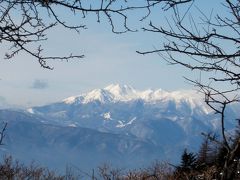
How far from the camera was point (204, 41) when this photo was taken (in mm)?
3564

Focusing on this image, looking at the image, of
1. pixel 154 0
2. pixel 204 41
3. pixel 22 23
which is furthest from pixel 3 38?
pixel 204 41

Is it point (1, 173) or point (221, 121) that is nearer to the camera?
point (221, 121)

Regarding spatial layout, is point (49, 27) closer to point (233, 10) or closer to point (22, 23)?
point (22, 23)

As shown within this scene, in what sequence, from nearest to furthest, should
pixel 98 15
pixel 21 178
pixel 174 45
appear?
pixel 174 45 → pixel 98 15 → pixel 21 178

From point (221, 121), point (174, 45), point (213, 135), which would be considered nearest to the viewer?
point (221, 121)

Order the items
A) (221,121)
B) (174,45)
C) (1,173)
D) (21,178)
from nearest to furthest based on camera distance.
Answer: (221,121) → (174,45) → (1,173) → (21,178)

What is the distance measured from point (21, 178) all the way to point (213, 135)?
8025 centimetres

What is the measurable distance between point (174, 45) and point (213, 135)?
0.81 meters

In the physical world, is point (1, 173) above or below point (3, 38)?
below

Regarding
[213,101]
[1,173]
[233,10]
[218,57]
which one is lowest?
[1,173]

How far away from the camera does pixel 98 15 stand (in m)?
4.02

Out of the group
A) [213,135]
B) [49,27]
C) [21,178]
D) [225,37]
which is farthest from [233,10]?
[21,178]

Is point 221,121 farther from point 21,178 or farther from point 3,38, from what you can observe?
point 21,178

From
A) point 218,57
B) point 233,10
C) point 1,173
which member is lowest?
point 1,173
